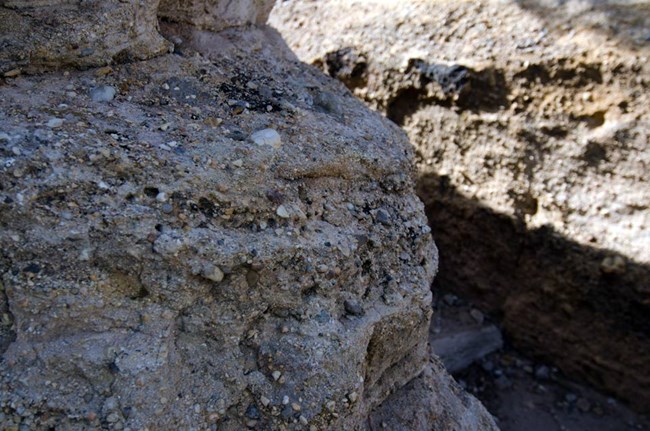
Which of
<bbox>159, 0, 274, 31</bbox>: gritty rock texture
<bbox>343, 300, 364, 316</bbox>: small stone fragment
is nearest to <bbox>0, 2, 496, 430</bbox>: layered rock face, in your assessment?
<bbox>343, 300, 364, 316</bbox>: small stone fragment

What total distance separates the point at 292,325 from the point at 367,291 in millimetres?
172

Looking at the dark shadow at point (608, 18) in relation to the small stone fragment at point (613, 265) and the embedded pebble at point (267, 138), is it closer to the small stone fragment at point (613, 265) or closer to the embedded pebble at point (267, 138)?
the small stone fragment at point (613, 265)

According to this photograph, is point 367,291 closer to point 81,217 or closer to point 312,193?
point 312,193

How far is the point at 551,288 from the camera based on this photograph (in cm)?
204

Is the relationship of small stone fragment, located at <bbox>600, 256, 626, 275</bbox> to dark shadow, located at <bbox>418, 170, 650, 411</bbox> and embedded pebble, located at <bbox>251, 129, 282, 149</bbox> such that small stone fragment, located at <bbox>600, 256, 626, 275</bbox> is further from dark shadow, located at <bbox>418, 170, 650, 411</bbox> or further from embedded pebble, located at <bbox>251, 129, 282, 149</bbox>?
embedded pebble, located at <bbox>251, 129, 282, 149</bbox>

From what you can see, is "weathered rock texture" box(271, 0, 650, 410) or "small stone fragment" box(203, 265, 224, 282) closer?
"small stone fragment" box(203, 265, 224, 282)

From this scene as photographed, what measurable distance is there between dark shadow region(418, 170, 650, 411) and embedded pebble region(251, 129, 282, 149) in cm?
113

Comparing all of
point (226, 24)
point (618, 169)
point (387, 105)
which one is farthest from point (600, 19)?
point (226, 24)

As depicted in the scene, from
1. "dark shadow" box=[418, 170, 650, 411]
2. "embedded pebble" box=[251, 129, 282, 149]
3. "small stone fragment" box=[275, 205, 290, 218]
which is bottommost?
"dark shadow" box=[418, 170, 650, 411]

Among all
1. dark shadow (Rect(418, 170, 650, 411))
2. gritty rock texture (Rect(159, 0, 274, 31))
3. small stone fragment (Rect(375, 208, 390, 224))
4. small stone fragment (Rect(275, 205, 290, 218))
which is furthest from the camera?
dark shadow (Rect(418, 170, 650, 411))

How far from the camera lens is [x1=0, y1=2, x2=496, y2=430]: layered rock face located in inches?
34.4

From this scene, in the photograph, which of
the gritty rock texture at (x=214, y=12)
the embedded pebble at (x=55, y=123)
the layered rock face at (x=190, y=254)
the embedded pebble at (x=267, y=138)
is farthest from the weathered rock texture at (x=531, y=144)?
the embedded pebble at (x=55, y=123)

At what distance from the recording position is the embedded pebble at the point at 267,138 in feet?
3.59

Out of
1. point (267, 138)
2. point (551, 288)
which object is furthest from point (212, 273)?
point (551, 288)
